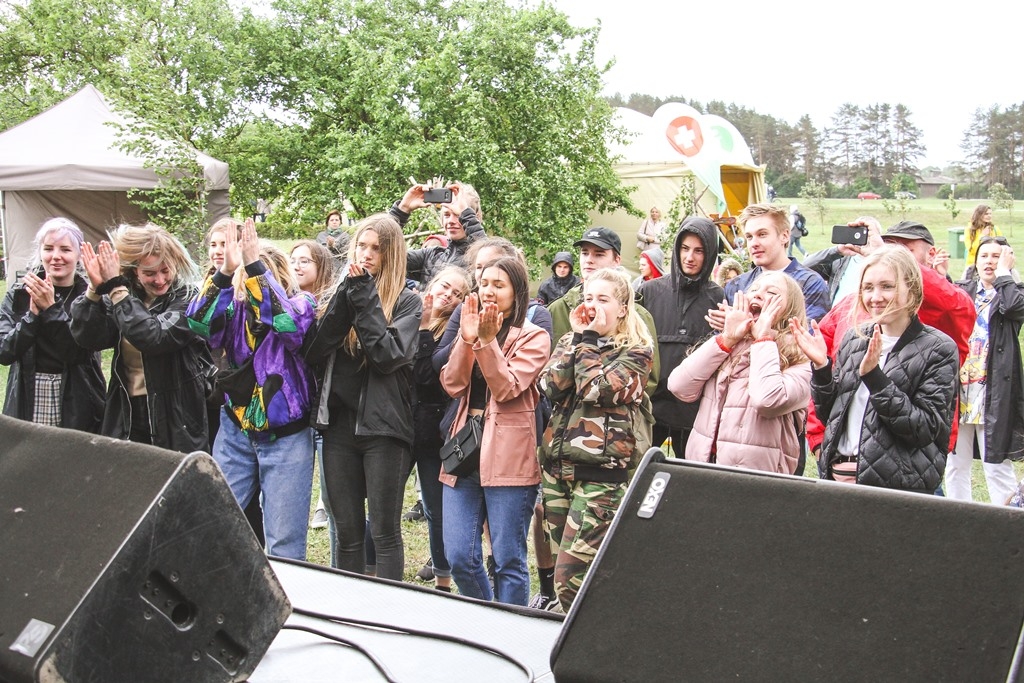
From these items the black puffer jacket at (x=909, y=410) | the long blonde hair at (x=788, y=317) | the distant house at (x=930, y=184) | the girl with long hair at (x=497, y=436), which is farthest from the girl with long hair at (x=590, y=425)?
the distant house at (x=930, y=184)

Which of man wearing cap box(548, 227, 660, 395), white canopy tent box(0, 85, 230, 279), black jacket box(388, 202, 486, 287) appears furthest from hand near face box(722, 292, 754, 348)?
white canopy tent box(0, 85, 230, 279)

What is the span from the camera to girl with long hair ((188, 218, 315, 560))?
11.6ft

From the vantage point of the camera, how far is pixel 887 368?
3297 millimetres

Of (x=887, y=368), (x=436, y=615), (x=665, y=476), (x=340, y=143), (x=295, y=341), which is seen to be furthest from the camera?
(x=340, y=143)

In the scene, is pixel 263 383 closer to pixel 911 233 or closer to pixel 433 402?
pixel 433 402

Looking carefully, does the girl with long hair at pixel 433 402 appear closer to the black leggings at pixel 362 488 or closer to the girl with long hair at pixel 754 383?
the black leggings at pixel 362 488

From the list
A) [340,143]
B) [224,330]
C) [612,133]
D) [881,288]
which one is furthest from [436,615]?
[612,133]

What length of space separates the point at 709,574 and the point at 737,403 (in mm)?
1789

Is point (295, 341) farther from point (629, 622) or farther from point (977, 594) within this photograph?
point (977, 594)

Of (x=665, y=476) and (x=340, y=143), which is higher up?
(x=340, y=143)

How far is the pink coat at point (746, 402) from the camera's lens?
129 inches

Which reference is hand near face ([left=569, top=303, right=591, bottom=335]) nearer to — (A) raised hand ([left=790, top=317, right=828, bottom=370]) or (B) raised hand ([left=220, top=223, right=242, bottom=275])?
(A) raised hand ([left=790, top=317, right=828, bottom=370])

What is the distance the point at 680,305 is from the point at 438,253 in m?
1.46

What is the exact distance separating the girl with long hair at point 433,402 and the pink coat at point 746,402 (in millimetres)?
973
